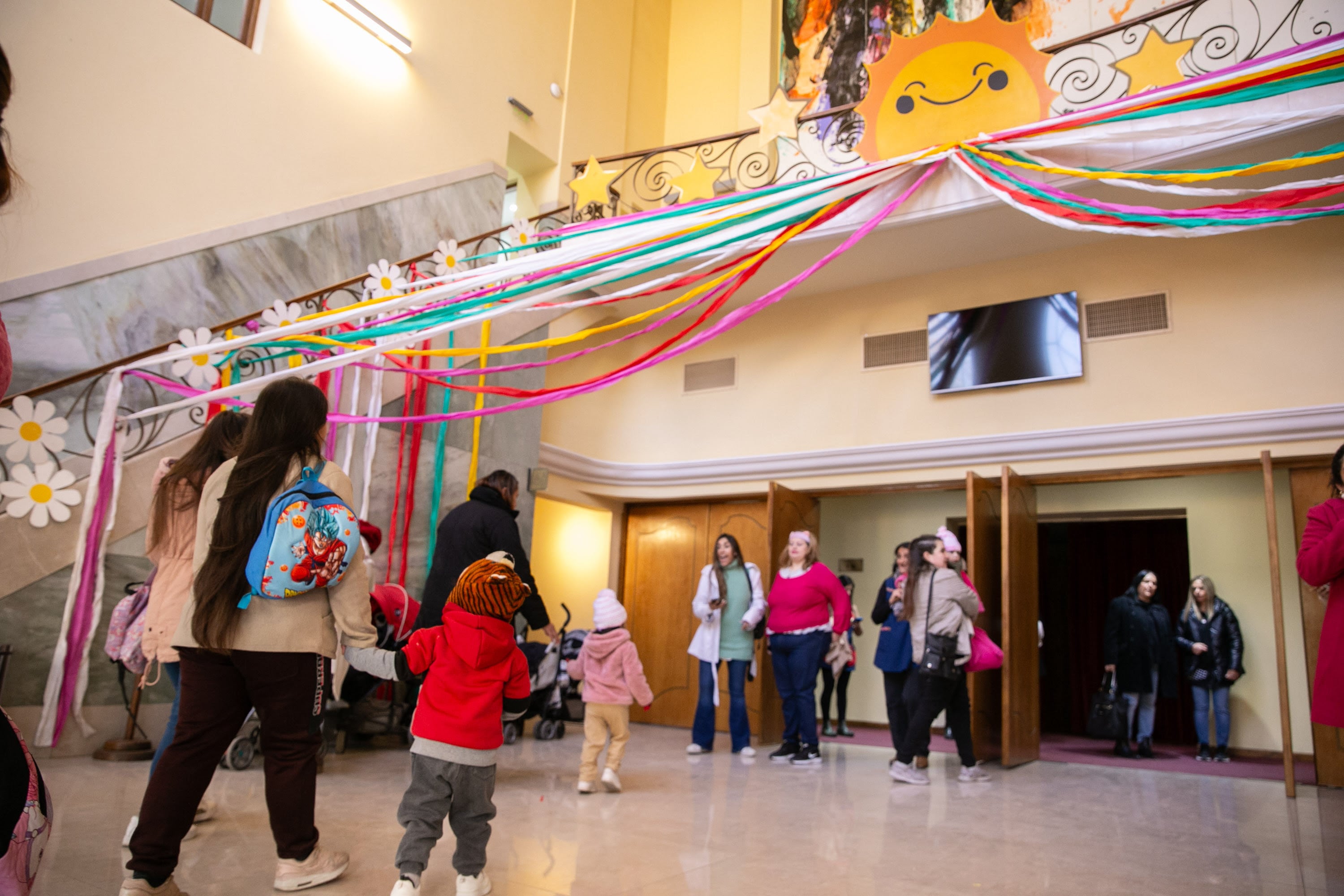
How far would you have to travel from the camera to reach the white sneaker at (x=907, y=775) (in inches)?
207

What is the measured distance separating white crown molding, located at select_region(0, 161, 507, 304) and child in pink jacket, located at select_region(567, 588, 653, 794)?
3.95 meters

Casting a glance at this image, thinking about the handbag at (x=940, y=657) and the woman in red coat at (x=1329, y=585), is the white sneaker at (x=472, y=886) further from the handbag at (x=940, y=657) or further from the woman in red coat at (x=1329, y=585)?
the handbag at (x=940, y=657)

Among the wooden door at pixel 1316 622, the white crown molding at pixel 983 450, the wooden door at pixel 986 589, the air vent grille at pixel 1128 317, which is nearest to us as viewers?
the wooden door at pixel 1316 622

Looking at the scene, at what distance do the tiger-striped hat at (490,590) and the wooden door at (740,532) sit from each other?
521 cm

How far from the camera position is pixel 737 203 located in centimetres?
456

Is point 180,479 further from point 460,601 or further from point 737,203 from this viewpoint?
point 737,203

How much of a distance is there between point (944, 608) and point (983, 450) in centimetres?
231

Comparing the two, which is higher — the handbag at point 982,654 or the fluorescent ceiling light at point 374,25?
the fluorescent ceiling light at point 374,25

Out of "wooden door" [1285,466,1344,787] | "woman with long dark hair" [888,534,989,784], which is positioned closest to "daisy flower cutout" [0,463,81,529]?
"woman with long dark hair" [888,534,989,784]

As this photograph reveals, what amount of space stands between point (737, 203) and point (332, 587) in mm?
2970

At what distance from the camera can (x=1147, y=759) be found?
7.37m

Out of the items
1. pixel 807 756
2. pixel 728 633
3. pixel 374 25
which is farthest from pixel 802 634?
pixel 374 25

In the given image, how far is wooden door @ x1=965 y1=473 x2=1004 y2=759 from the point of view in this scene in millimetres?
6371

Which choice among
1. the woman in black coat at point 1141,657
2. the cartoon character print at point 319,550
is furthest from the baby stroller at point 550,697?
the woman in black coat at point 1141,657
